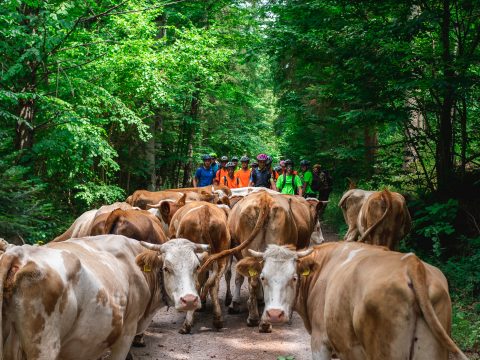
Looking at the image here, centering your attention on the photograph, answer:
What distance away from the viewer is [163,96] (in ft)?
54.3

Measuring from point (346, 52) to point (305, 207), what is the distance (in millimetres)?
3393

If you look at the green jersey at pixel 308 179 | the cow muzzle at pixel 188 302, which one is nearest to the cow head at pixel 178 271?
the cow muzzle at pixel 188 302

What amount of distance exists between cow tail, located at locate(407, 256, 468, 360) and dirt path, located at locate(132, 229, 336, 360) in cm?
381

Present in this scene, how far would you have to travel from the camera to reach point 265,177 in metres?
16.7

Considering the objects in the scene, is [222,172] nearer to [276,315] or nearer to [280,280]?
[280,280]

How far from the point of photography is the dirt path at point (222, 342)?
7523 millimetres

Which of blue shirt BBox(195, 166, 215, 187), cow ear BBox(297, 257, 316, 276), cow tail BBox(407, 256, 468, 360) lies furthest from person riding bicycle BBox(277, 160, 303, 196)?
cow tail BBox(407, 256, 468, 360)

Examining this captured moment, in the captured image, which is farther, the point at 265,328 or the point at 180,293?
the point at 265,328

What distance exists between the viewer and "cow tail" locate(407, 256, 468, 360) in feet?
12.2

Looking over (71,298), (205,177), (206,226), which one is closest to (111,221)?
(206,226)

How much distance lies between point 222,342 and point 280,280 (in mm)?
2793

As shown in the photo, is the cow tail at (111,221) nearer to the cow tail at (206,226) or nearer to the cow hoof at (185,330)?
the cow tail at (206,226)

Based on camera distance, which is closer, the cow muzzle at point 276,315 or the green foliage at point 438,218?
the cow muzzle at point 276,315

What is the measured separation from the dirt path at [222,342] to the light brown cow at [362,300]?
205 centimetres
